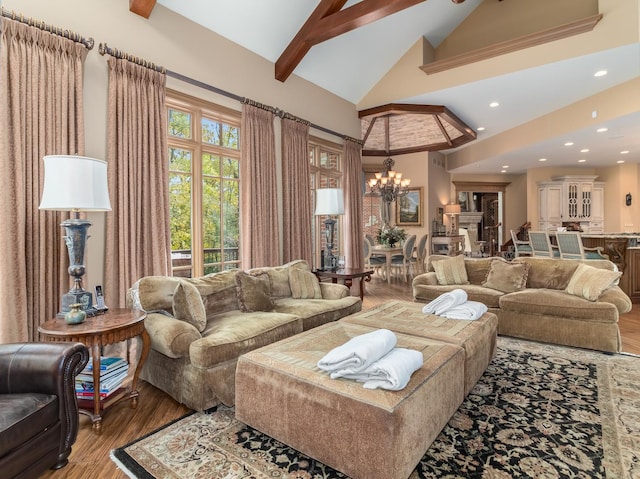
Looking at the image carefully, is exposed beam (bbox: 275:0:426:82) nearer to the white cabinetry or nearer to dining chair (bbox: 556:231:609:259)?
dining chair (bbox: 556:231:609:259)

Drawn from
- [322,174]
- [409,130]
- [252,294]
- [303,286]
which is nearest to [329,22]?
[322,174]

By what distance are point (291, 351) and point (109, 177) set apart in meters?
2.25

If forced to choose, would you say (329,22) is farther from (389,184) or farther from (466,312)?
(389,184)

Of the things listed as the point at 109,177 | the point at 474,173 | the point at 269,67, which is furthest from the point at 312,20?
the point at 474,173

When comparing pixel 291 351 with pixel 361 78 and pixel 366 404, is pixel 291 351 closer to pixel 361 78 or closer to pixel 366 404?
pixel 366 404

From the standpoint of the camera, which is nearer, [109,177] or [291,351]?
[291,351]

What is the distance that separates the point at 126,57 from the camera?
318 centimetres

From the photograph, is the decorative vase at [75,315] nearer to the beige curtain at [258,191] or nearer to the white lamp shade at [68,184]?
the white lamp shade at [68,184]

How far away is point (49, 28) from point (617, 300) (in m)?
5.51

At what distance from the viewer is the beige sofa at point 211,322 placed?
2.41m

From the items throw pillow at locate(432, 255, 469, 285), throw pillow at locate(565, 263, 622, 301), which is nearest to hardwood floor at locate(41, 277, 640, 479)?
throw pillow at locate(432, 255, 469, 285)

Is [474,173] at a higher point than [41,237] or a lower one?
higher

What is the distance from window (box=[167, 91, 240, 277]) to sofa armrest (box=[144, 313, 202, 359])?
1.38 m

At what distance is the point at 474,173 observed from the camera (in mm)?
10984
